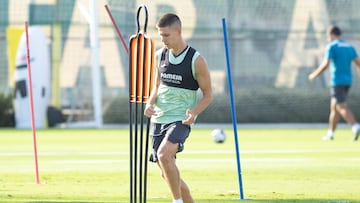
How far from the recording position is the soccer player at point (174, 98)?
948 centimetres

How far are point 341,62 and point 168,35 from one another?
1295 cm

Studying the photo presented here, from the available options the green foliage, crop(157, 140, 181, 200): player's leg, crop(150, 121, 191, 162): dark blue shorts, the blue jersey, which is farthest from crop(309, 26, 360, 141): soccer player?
crop(157, 140, 181, 200): player's leg

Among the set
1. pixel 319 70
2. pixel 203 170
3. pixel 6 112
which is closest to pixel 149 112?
pixel 203 170

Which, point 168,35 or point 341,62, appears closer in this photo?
point 168,35

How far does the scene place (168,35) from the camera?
9.50 m

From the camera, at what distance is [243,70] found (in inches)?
1238

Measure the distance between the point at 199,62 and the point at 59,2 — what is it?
866 inches

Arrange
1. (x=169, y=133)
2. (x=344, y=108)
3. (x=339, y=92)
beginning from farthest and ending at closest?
(x=339, y=92) < (x=344, y=108) < (x=169, y=133)

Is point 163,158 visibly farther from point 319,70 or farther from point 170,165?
point 319,70

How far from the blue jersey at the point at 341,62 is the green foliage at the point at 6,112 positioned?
37.3 ft

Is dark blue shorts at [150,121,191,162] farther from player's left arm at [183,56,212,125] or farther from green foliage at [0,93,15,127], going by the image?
green foliage at [0,93,15,127]

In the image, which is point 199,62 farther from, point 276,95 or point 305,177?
point 276,95

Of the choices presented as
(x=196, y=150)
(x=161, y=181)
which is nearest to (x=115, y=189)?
(x=161, y=181)

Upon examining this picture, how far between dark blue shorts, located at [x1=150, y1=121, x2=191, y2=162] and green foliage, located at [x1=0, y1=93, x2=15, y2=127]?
20.8 metres
